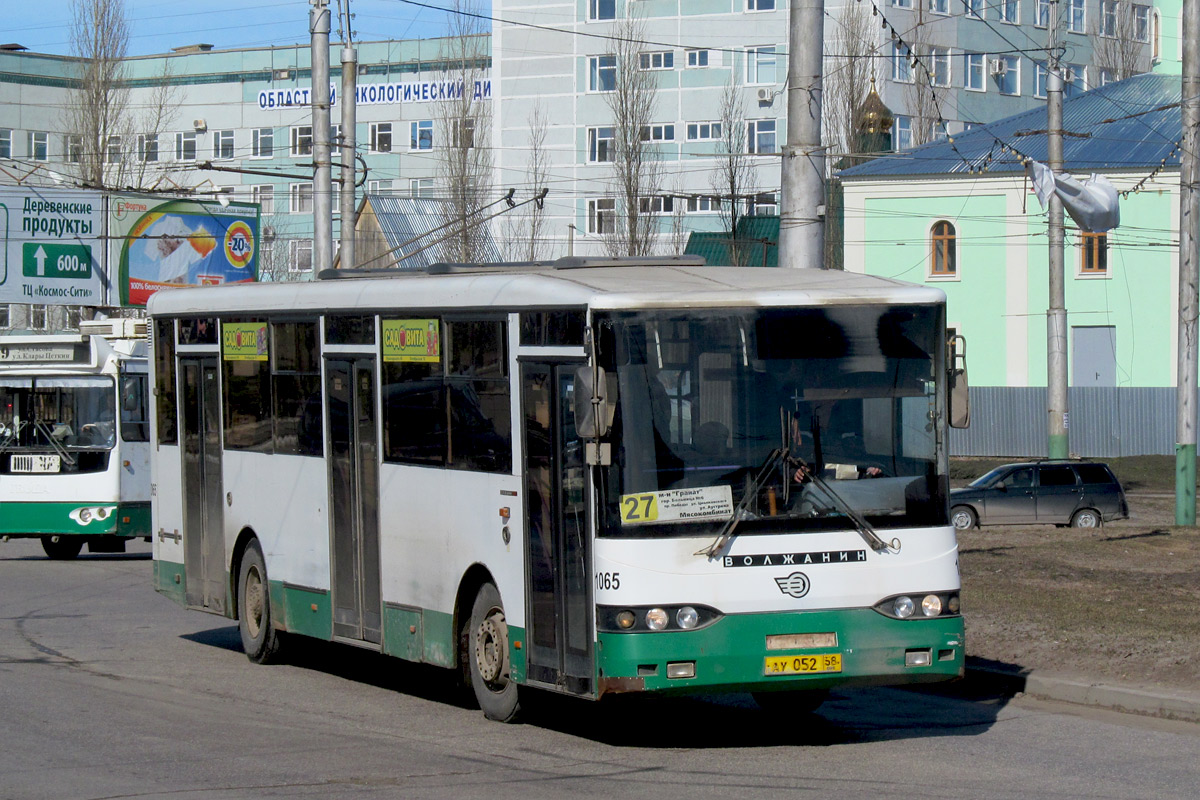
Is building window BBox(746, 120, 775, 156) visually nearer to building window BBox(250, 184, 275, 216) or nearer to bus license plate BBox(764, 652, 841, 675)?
building window BBox(250, 184, 275, 216)

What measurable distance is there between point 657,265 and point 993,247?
43.3 m

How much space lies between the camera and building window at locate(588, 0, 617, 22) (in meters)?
70.5

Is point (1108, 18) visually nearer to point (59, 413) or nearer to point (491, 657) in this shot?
point (59, 413)

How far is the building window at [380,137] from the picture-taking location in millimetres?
79688

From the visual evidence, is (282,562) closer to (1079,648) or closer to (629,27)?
(1079,648)

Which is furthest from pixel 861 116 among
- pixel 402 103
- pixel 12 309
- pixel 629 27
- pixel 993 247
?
pixel 12 309

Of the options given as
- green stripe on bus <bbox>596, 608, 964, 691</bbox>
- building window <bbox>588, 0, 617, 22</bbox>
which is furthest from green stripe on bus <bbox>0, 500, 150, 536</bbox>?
building window <bbox>588, 0, 617, 22</bbox>

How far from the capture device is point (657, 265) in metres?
10.7

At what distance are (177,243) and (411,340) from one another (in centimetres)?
3473

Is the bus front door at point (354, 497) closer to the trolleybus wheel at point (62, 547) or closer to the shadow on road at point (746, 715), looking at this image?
the shadow on road at point (746, 715)

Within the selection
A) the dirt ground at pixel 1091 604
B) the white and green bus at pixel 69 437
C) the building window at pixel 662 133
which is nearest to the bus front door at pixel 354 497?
the dirt ground at pixel 1091 604

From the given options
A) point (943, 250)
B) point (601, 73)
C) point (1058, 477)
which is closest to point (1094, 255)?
point (943, 250)

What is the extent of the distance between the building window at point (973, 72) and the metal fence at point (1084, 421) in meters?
22.8

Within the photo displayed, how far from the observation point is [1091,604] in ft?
45.0
